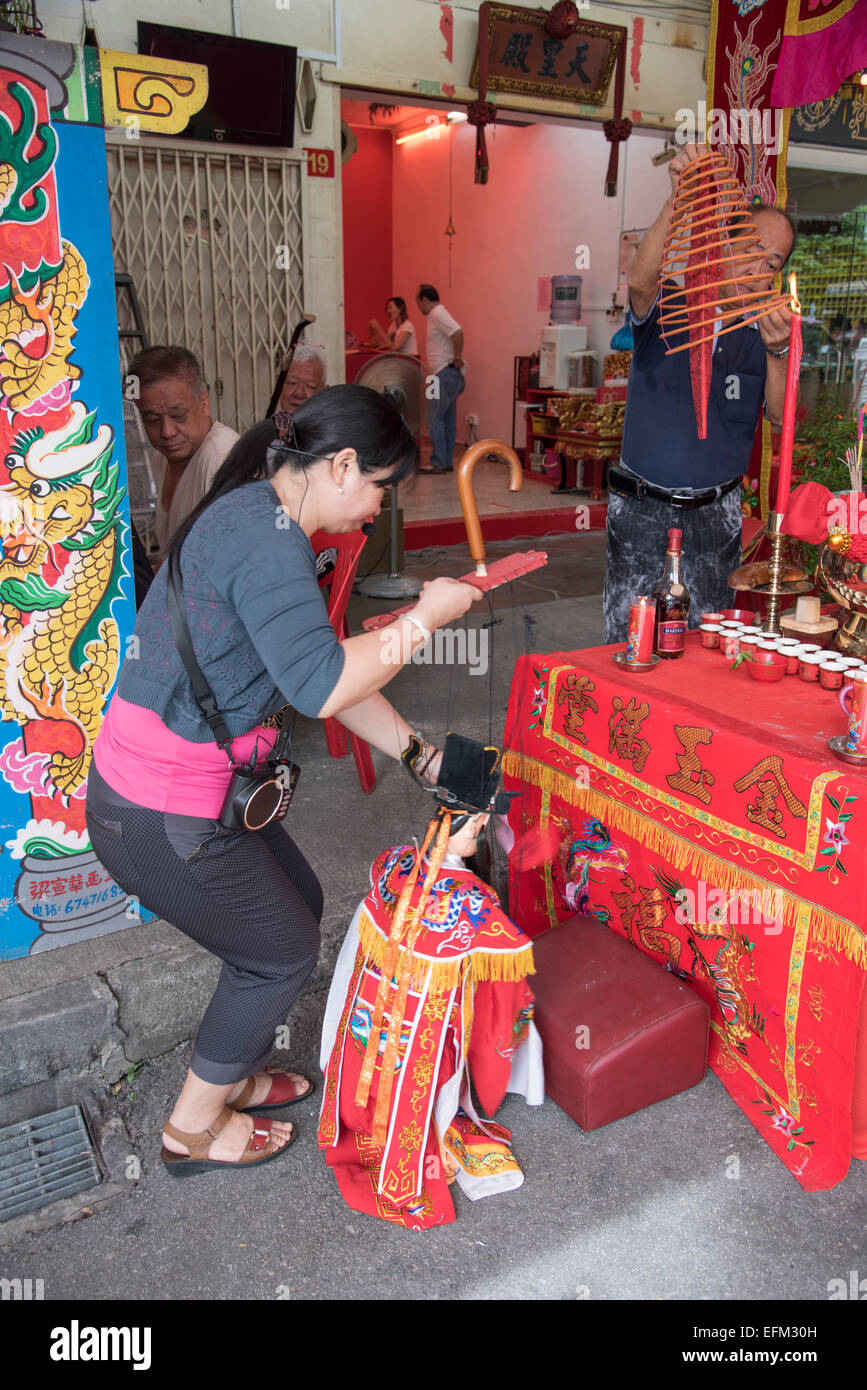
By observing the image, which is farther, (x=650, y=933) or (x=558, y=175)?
(x=558, y=175)

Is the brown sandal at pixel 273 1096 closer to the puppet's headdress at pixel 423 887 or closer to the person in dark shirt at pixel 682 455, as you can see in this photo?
the puppet's headdress at pixel 423 887

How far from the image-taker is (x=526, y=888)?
7.91ft

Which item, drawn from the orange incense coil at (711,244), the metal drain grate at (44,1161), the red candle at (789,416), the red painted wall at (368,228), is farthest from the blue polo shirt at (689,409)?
the red painted wall at (368,228)

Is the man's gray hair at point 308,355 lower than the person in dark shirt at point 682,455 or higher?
higher

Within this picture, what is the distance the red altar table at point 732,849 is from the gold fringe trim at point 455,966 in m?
0.40

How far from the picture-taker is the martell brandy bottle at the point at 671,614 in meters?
2.16

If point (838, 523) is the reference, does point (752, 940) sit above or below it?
below

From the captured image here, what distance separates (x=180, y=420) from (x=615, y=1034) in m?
1.99

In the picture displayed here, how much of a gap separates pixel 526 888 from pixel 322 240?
413 centimetres

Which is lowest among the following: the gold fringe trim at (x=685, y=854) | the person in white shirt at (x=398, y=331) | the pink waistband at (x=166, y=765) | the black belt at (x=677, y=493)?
the gold fringe trim at (x=685, y=854)

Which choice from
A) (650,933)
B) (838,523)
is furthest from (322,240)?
(650,933)

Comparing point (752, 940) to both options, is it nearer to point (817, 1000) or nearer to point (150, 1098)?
point (817, 1000)

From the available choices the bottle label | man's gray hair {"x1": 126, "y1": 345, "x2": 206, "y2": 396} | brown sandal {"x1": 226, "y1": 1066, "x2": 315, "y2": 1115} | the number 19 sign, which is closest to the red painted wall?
the number 19 sign

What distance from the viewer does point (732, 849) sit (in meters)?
1.76
